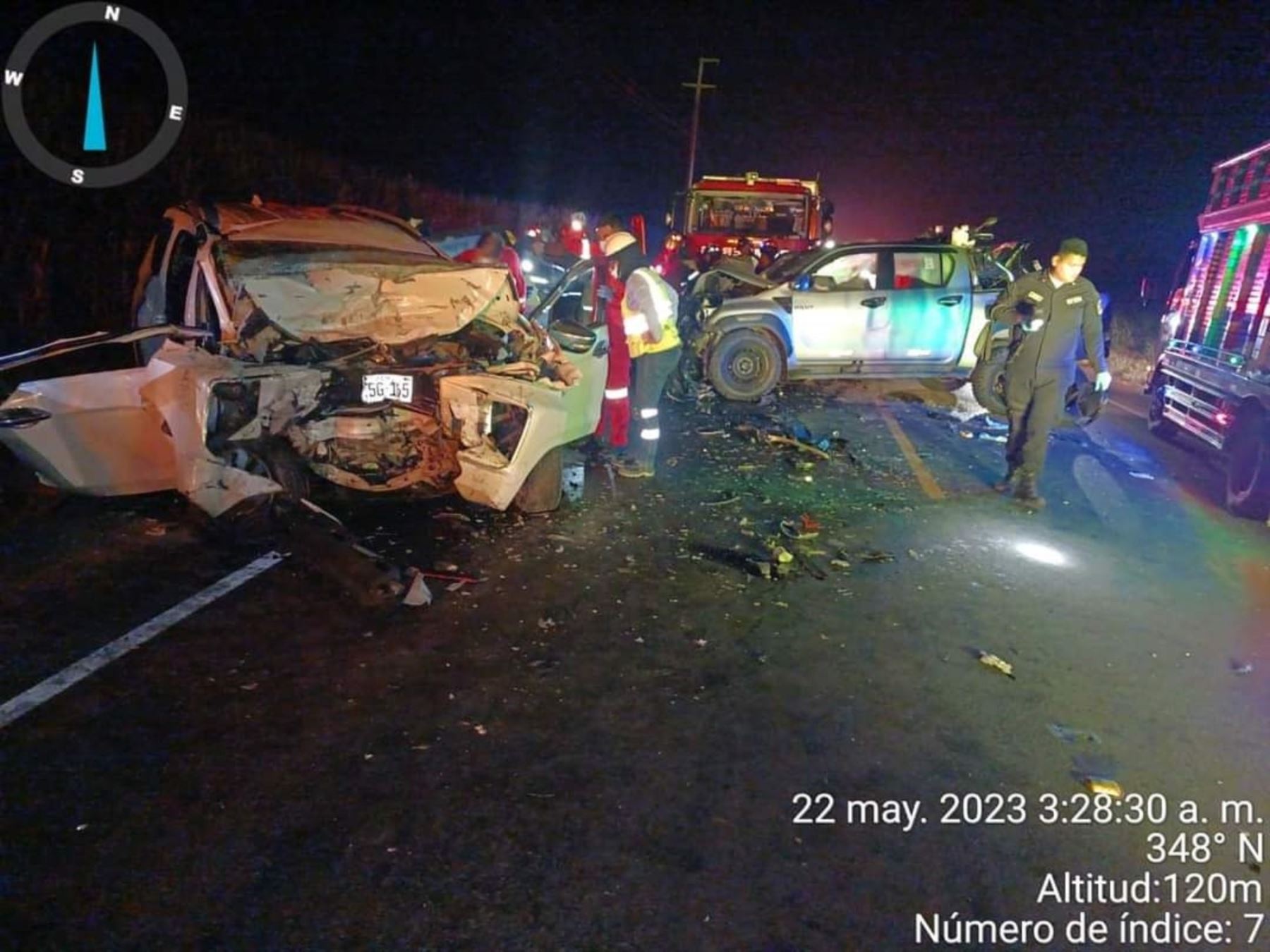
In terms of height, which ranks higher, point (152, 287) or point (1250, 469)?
point (152, 287)

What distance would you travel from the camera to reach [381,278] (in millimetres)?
5625

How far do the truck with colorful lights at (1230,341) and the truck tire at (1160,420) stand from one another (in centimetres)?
2

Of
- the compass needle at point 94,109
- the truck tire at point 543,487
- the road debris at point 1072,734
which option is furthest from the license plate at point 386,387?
the compass needle at point 94,109

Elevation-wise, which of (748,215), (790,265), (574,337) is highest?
(748,215)

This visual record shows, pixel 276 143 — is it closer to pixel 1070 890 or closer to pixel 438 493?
pixel 438 493

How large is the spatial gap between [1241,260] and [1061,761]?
6.37 meters

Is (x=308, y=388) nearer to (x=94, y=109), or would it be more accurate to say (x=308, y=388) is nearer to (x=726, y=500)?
(x=726, y=500)

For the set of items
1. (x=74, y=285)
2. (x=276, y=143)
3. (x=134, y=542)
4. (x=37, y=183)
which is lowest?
(x=134, y=542)

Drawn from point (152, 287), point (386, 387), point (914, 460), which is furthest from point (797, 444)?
point (152, 287)

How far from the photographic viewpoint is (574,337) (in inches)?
239

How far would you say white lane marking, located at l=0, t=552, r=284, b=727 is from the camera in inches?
131

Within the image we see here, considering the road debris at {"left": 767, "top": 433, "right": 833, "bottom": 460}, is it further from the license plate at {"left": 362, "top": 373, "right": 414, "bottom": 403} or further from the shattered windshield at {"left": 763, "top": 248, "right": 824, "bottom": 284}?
the license plate at {"left": 362, "top": 373, "right": 414, "bottom": 403}

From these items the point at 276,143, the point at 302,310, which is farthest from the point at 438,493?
the point at 276,143

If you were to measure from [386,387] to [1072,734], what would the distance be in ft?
13.1
